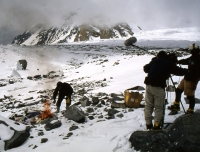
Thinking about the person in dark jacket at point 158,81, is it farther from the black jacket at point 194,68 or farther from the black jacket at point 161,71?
the black jacket at point 194,68

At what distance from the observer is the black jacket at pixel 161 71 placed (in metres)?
4.17

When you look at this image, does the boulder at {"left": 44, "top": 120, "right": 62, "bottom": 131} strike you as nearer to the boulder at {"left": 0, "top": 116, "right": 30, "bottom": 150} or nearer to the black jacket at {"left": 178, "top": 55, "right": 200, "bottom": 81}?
the boulder at {"left": 0, "top": 116, "right": 30, "bottom": 150}

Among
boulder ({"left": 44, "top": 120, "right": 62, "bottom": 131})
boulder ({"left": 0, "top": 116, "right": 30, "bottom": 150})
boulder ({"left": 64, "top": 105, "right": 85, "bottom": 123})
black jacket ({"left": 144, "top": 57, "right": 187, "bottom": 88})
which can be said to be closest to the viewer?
black jacket ({"left": 144, "top": 57, "right": 187, "bottom": 88})

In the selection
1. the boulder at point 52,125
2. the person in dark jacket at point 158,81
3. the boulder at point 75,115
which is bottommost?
the boulder at point 52,125

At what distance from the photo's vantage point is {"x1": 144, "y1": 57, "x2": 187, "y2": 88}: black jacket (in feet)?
13.7

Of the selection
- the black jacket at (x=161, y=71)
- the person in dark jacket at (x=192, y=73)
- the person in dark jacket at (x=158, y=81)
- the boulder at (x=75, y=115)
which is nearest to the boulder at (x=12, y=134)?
the boulder at (x=75, y=115)

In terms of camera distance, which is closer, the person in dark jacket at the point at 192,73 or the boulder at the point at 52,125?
the person in dark jacket at the point at 192,73

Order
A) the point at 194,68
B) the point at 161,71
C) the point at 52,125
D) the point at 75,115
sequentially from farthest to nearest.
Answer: the point at 75,115 → the point at 52,125 → the point at 194,68 → the point at 161,71

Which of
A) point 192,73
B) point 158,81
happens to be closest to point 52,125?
point 158,81

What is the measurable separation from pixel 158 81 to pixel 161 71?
0.25 metres

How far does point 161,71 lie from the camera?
421 centimetres

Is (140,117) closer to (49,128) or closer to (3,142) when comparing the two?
(49,128)

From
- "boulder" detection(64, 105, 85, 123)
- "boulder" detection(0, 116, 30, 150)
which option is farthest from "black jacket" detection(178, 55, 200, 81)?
"boulder" detection(0, 116, 30, 150)

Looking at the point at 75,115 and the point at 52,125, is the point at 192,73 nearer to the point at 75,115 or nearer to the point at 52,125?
the point at 75,115
